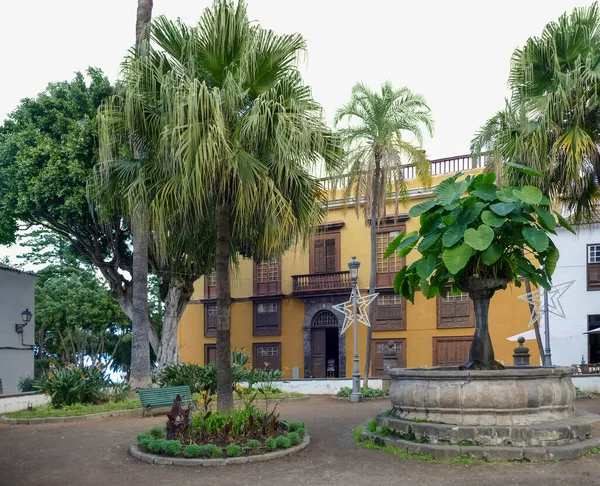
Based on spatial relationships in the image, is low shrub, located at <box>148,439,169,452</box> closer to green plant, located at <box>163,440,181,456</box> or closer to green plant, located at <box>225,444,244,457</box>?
green plant, located at <box>163,440,181,456</box>

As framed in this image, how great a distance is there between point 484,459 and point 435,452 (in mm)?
631

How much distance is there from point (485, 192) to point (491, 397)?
295 cm

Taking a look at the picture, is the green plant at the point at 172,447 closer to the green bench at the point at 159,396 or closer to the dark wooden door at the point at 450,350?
the green bench at the point at 159,396

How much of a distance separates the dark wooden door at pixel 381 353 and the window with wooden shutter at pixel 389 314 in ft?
1.78

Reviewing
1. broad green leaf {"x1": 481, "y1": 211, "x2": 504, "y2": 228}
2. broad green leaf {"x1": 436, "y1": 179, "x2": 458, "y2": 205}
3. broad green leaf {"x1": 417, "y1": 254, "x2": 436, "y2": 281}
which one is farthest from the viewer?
broad green leaf {"x1": 417, "y1": 254, "x2": 436, "y2": 281}

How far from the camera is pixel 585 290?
25.1m

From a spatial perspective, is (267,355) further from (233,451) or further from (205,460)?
(205,460)

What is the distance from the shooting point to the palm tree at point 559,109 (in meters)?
13.4

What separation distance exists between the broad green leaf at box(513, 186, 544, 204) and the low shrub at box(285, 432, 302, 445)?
477 cm

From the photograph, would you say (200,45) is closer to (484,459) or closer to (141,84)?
(141,84)

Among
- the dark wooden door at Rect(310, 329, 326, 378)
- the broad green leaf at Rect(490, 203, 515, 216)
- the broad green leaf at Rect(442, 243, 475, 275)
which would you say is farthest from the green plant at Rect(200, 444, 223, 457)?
the dark wooden door at Rect(310, 329, 326, 378)

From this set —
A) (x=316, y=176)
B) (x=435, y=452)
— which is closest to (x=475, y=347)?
(x=435, y=452)

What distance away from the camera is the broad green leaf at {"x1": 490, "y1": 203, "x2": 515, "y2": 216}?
31.3ft

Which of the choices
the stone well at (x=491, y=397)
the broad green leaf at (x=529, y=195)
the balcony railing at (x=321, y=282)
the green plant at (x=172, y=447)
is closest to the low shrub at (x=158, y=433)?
the green plant at (x=172, y=447)
